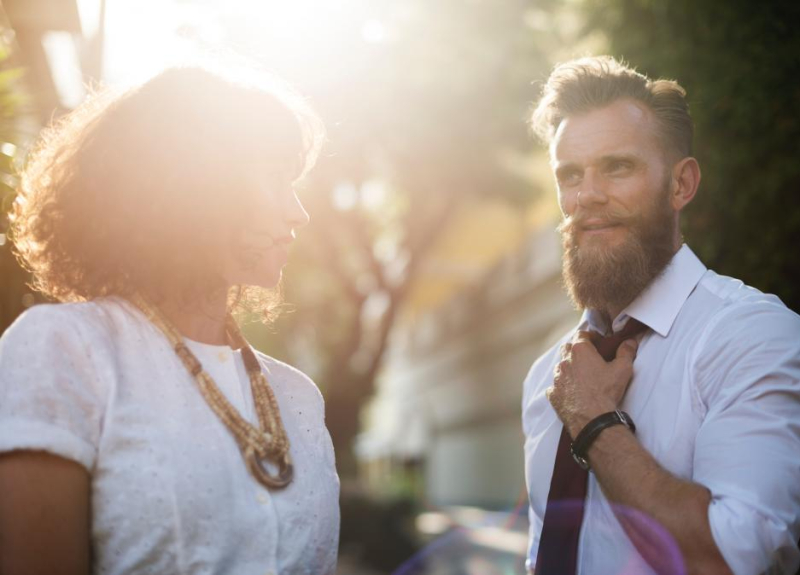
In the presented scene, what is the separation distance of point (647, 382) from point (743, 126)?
402 cm

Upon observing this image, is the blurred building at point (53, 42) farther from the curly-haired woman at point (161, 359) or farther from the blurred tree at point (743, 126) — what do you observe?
the blurred tree at point (743, 126)

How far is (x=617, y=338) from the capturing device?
8.73ft

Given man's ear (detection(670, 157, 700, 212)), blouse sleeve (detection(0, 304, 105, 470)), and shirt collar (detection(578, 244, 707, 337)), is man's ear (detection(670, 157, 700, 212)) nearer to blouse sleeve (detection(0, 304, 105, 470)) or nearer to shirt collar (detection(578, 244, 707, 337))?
shirt collar (detection(578, 244, 707, 337))

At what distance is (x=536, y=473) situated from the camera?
2766 mm

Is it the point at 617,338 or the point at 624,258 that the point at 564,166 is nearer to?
the point at 624,258

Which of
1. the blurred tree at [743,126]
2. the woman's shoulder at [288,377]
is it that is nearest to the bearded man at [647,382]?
the woman's shoulder at [288,377]

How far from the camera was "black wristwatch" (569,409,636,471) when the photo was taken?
7.59 feet

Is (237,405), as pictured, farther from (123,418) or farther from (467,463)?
(467,463)

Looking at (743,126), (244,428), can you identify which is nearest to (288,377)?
(244,428)

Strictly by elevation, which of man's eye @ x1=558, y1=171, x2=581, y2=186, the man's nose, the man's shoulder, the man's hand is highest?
man's eye @ x1=558, y1=171, x2=581, y2=186

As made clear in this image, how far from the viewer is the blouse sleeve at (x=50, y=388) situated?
1.65 meters

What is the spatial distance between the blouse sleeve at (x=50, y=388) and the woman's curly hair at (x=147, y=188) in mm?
216

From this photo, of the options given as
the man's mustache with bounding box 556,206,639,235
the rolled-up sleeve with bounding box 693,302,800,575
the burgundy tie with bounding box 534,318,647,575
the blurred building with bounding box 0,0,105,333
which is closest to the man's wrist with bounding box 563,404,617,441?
the burgundy tie with bounding box 534,318,647,575

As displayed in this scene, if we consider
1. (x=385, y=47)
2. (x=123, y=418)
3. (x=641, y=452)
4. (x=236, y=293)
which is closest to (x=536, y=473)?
(x=641, y=452)
